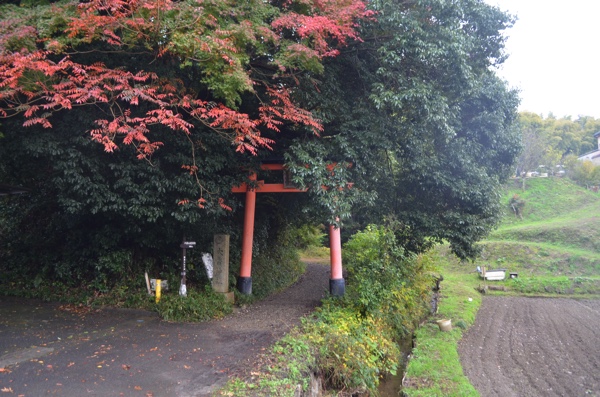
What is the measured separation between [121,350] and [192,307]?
96.7 inches

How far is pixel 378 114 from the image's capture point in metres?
9.94

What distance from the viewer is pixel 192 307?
9.25 m

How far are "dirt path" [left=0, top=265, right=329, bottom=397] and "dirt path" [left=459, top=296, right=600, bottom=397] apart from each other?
468cm

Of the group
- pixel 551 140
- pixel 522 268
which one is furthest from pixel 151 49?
pixel 551 140

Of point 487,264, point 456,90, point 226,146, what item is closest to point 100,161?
point 226,146

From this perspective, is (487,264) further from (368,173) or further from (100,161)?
(100,161)

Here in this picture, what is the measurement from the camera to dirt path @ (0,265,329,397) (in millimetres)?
5398

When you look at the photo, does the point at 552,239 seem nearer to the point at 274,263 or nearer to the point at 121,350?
the point at 274,263

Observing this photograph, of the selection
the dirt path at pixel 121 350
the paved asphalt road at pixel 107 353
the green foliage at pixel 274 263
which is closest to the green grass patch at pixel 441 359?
the dirt path at pixel 121 350

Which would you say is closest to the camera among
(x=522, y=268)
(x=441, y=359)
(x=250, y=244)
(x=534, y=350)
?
(x=441, y=359)

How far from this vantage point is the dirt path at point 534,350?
9188mm

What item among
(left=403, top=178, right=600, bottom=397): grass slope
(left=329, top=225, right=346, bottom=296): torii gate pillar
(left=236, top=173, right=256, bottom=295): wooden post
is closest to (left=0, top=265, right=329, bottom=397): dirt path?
(left=236, top=173, right=256, bottom=295): wooden post

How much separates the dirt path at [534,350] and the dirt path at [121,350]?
4677 mm

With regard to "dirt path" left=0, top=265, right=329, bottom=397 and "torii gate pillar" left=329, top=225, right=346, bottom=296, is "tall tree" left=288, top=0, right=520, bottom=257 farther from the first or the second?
"dirt path" left=0, top=265, right=329, bottom=397
